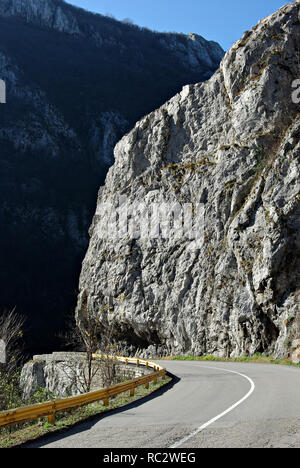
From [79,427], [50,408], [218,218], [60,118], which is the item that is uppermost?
[60,118]

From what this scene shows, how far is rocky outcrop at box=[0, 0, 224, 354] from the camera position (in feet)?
280

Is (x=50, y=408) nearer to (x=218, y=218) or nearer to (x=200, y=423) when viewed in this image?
(x=200, y=423)

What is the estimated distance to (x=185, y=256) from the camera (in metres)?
37.1

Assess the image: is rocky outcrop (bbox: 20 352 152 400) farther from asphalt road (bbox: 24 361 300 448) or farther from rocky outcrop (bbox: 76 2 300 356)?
asphalt road (bbox: 24 361 300 448)

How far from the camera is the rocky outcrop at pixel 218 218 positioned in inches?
1084

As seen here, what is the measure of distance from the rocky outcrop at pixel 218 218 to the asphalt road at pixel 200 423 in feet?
37.3

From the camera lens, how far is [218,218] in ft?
112

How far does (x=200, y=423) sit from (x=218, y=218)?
91.1 feet

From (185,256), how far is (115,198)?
15903 millimetres

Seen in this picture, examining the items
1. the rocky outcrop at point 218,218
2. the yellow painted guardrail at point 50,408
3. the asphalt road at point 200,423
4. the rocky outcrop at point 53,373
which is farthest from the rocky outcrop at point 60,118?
the asphalt road at point 200,423

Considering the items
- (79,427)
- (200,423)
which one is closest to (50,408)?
(79,427)

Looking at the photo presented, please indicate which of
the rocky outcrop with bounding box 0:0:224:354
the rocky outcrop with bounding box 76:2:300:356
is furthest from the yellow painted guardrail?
the rocky outcrop with bounding box 0:0:224:354

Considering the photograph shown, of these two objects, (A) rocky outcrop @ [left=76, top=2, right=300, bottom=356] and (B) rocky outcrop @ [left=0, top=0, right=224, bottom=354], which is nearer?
(A) rocky outcrop @ [left=76, top=2, right=300, bottom=356]

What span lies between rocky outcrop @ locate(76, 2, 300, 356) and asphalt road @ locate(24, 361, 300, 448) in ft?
37.3
